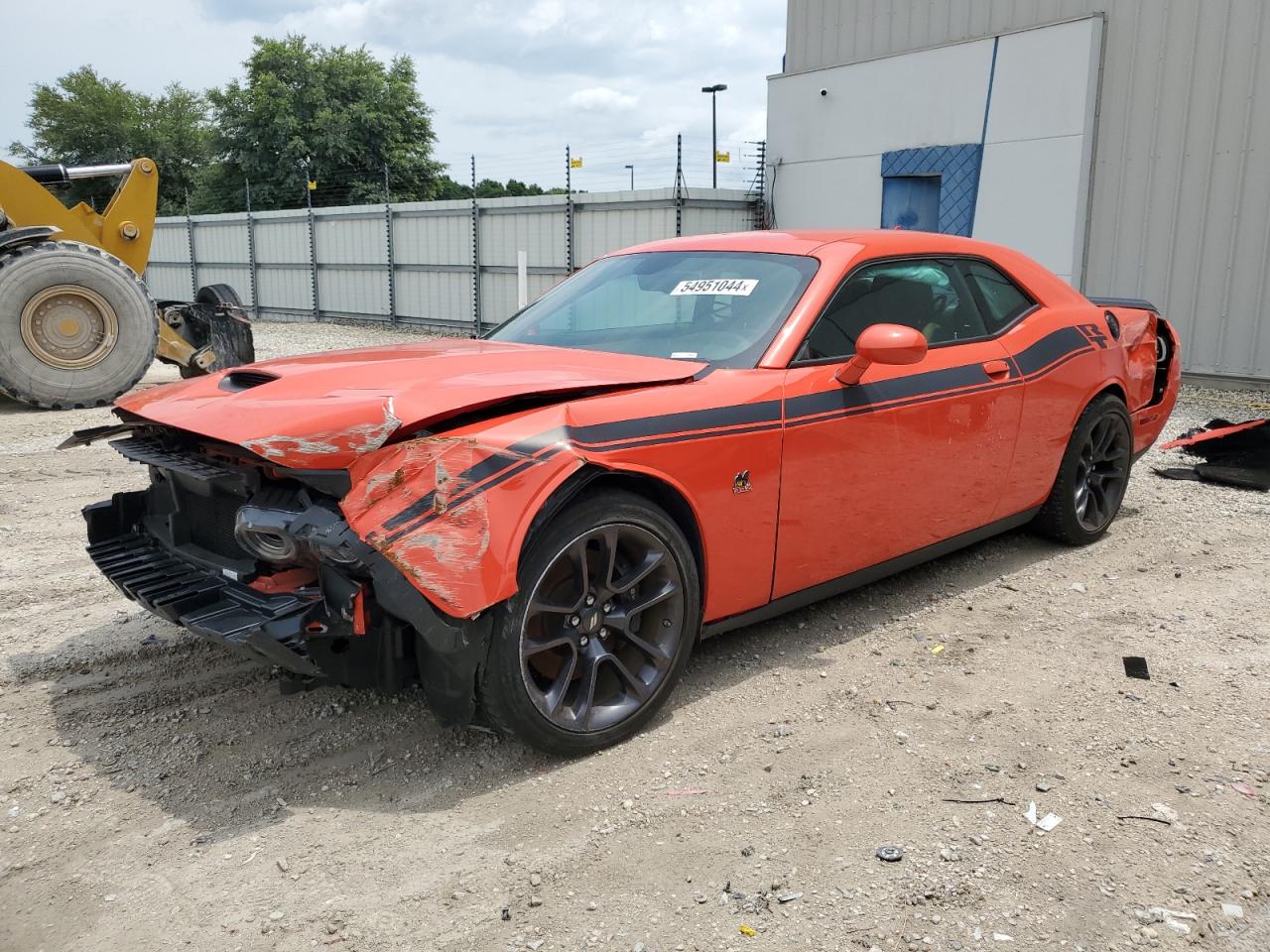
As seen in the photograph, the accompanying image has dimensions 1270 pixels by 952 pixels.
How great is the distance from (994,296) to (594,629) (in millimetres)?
2722

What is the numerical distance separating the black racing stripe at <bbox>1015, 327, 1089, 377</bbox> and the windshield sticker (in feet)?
4.72

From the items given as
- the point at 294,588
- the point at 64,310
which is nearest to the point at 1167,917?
the point at 294,588

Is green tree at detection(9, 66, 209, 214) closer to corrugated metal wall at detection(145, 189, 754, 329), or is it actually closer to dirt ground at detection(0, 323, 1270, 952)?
corrugated metal wall at detection(145, 189, 754, 329)

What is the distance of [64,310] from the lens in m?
9.98

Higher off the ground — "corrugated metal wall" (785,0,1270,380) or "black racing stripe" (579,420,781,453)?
"corrugated metal wall" (785,0,1270,380)

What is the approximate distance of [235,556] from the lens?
331 cm

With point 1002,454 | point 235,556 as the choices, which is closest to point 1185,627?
point 1002,454

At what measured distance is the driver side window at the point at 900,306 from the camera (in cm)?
388

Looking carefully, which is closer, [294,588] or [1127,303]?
[294,588]

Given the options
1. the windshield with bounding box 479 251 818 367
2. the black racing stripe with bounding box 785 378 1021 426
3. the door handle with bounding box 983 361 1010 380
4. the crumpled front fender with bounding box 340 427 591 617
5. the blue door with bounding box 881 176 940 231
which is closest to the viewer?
the crumpled front fender with bounding box 340 427 591 617

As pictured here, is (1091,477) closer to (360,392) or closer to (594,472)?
(594,472)

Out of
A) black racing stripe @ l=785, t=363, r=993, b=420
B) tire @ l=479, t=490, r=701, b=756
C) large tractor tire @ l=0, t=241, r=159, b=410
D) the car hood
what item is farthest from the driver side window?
large tractor tire @ l=0, t=241, r=159, b=410

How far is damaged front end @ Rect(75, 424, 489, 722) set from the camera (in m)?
2.82

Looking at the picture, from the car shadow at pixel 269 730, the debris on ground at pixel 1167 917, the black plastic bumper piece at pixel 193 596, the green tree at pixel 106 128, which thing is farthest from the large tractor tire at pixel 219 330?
the green tree at pixel 106 128
